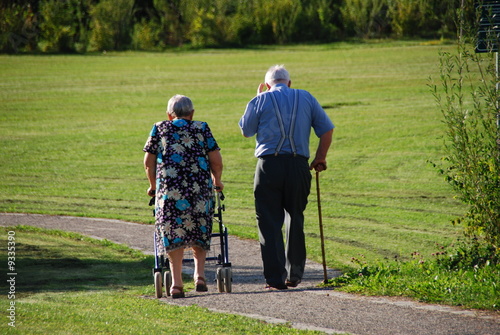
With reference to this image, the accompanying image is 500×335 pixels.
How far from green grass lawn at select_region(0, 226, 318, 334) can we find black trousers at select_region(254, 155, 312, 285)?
1202 mm

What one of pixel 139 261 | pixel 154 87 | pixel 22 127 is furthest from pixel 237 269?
pixel 154 87

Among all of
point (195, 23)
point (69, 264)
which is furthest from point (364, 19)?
point (69, 264)

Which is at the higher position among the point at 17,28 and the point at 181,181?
the point at 17,28

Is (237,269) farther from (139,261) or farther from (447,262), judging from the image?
(447,262)

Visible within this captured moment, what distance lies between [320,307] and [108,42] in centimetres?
4578

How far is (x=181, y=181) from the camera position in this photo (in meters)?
7.25

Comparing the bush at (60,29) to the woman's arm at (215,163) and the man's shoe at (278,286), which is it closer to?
the woman's arm at (215,163)

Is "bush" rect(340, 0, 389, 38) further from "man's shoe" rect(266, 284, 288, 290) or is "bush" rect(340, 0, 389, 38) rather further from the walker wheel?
the walker wheel

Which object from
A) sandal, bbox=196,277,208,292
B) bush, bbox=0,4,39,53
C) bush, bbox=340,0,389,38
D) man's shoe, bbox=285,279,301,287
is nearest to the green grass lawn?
sandal, bbox=196,277,208,292

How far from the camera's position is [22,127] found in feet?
86.2

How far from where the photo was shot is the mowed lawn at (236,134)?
540 inches

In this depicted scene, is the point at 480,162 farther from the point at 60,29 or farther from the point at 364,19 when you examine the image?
the point at 364,19

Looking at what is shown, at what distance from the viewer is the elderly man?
746 cm

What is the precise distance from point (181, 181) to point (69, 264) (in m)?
3.04
